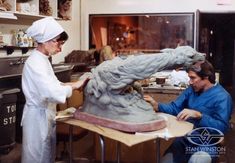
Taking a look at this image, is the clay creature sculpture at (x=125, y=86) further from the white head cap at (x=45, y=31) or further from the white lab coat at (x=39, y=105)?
the white head cap at (x=45, y=31)

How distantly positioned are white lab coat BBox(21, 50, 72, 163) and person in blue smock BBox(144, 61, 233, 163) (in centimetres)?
67

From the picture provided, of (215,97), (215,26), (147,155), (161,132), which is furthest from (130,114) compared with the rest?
(215,26)

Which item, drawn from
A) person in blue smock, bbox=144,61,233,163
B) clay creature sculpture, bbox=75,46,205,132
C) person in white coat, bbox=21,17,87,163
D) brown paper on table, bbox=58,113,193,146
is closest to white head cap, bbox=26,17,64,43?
person in white coat, bbox=21,17,87,163

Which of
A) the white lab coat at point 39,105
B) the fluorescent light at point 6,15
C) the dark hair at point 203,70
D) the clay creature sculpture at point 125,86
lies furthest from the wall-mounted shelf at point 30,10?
the dark hair at point 203,70

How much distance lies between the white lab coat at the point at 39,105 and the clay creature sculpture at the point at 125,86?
207mm

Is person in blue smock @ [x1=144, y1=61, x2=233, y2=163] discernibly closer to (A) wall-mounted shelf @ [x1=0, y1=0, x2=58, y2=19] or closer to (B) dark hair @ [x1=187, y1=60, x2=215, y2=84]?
(B) dark hair @ [x1=187, y1=60, x2=215, y2=84]

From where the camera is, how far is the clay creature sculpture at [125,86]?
76.6 inches

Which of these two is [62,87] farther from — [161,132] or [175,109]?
[175,109]

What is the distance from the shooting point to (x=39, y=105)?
7.37 ft

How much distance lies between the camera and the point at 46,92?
2125mm

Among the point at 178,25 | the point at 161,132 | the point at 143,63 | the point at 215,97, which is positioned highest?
the point at 178,25

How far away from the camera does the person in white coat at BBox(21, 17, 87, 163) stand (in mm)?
2139

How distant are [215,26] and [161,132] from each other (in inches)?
170

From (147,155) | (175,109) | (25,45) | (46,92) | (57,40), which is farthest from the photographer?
(25,45)
